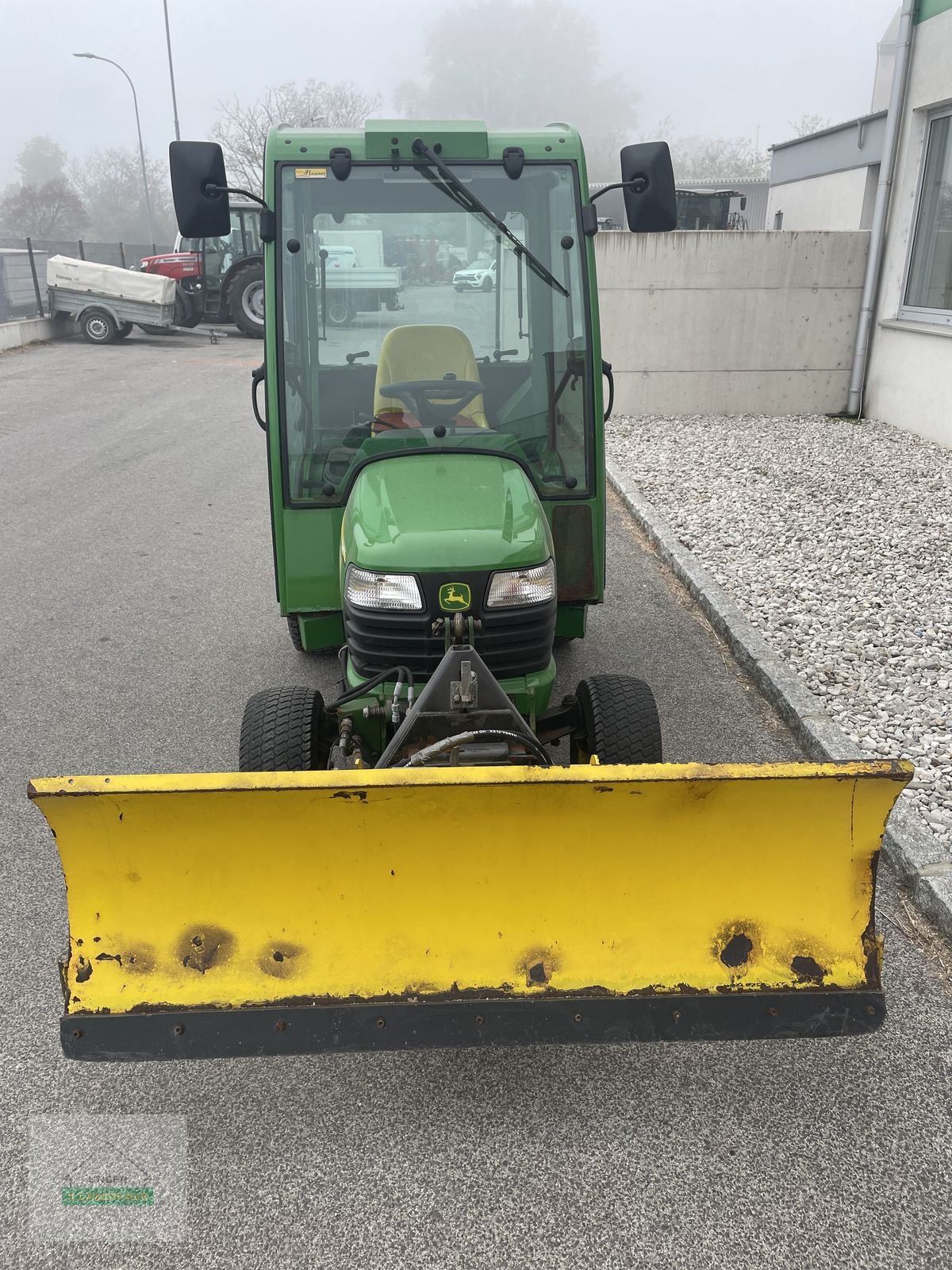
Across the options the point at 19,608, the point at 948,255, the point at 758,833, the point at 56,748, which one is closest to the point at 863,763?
the point at 758,833

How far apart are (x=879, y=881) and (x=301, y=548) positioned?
243 centimetres

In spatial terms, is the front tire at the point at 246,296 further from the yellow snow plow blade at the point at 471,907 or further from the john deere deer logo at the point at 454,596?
the yellow snow plow blade at the point at 471,907

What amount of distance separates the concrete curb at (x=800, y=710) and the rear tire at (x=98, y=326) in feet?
51.6

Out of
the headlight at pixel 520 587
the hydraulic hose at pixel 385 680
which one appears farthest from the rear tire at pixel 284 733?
the headlight at pixel 520 587

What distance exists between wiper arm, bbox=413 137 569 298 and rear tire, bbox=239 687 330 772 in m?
1.84

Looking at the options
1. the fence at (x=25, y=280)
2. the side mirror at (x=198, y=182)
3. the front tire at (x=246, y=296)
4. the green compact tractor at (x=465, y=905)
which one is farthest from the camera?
the front tire at (x=246, y=296)

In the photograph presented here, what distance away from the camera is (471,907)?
2.37 meters

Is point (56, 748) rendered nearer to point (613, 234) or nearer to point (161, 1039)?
point (161, 1039)

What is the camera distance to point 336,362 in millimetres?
3814

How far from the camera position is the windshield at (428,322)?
3.66 m

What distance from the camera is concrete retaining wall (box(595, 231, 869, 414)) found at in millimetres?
10234

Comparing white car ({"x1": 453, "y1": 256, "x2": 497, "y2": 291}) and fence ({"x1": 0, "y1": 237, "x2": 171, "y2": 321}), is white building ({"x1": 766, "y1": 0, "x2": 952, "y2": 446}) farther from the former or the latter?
fence ({"x1": 0, "y1": 237, "x2": 171, "y2": 321})

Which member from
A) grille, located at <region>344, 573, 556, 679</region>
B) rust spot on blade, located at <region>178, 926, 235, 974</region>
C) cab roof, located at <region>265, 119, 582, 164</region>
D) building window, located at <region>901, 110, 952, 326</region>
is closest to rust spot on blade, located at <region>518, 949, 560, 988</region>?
rust spot on blade, located at <region>178, 926, 235, 974</region>

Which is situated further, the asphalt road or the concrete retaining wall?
the concrete retaining wall
